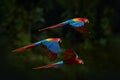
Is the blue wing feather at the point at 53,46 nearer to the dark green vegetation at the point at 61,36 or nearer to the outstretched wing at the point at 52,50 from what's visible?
the outstretched wing at the point at 52,50

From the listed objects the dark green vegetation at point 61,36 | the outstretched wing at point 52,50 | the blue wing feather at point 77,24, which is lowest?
the dark green vegetation at point 61,36

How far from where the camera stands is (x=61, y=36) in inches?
53.6

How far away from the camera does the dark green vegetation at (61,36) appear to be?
4.76ft

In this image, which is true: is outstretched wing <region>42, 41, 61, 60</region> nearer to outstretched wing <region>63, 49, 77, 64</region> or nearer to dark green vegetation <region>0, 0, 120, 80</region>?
outstretched wing <region>63, 49, 77, 64</region>

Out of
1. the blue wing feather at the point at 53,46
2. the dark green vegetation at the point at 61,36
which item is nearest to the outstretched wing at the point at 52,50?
the blue wing feather at the point at 53,46

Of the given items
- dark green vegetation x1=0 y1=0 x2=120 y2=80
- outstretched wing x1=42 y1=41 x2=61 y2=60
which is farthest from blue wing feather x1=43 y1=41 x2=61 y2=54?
dark green vegetation x1=0 y1=0 x2=120 y2=80

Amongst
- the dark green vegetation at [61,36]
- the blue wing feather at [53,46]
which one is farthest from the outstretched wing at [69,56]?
the dark green vegetation at [61,36]

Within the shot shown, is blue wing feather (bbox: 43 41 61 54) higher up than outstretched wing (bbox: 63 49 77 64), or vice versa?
blue wing feather (bbox: 43 41 61 54)

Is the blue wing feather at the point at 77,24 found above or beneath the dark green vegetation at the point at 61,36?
above

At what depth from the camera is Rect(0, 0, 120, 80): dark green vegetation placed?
1450 millimetres

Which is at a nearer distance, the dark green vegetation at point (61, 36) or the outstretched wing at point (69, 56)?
the outstretched wing at point (69, 56)

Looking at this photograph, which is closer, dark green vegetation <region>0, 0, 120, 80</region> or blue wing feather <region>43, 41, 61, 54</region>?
blue wing feather <region>43, 41, 61, 54</region>

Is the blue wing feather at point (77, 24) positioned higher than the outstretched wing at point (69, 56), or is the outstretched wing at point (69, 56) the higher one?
the blue wing feather at point (77, 24)

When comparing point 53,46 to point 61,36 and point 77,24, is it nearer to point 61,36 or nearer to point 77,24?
point 77,24
